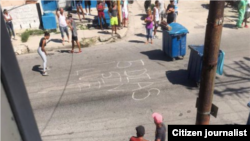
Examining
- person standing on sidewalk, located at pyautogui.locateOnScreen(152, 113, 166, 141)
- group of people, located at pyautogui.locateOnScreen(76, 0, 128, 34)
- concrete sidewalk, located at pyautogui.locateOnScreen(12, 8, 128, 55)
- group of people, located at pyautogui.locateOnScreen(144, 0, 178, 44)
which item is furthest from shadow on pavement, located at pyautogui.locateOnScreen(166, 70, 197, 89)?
group of people, located at pyautogui.locateOnScreen(76, 0, 128, 34)

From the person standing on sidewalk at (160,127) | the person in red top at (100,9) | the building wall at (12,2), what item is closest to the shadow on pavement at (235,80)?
the person standing on sidewalk at (160,127)

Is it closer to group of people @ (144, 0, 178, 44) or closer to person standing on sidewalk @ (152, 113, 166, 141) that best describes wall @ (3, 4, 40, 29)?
group of people @ (144, 0, 178, 44)

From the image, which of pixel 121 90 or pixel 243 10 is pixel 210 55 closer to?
pixel 121 90

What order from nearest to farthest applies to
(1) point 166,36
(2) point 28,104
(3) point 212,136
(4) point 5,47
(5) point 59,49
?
(4) point 5,47 → (2) point 28,104 → (3) point 212,136 → (1) point 166,36 → (5) point 59,49

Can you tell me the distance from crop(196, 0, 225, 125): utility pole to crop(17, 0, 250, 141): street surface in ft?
8.65

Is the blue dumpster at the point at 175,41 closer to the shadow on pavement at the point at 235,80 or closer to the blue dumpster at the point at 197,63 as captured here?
the blue dumpster at the point at 197,63

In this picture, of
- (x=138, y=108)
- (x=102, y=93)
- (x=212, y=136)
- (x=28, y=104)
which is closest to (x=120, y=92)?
(x=102, y=93)

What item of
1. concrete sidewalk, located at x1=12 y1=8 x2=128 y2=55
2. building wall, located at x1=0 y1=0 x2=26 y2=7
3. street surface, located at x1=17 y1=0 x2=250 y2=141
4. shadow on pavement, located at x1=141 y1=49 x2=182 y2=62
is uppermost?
building wall, located at x1=0 y1=0 x2=26 y2=7

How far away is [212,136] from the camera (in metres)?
3.78

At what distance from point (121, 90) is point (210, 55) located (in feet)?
17.1

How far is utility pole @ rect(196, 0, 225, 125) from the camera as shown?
348cm

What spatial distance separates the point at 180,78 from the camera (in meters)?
9.23

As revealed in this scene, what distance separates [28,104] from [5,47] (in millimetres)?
261

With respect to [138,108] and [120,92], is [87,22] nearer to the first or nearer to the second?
[120,92]
